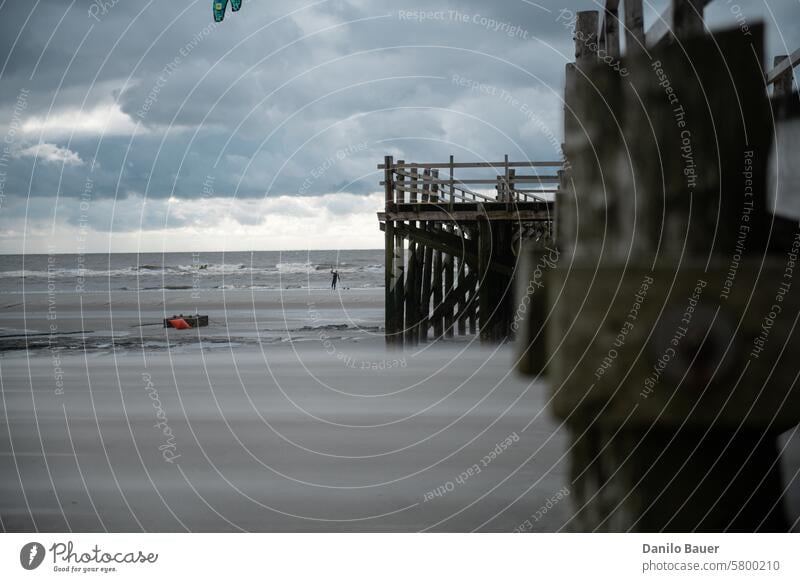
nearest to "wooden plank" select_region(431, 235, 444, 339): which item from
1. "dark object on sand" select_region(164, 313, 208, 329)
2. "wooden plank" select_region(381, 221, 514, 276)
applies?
"wooden plank" select_region(381, 221, 514, 276)

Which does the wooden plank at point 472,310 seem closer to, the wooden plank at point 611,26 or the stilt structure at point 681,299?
the wooden plank at point 611,26

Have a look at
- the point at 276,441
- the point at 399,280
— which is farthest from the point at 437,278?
the point at 276,441

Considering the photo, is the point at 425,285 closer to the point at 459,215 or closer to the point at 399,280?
the point at 399,280

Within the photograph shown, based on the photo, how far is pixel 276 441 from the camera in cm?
768

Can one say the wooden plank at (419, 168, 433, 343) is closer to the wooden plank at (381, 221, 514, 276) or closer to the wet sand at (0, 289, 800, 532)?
the wooden plank at (381, 221, 514, 276)

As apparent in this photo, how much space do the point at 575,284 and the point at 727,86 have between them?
692mm

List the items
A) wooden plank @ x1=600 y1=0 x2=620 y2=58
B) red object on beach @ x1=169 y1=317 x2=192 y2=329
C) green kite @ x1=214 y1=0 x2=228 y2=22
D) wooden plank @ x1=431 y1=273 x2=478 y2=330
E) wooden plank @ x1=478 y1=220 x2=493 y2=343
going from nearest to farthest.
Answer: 1. wooden plank @ x1=600 y1=0 x2=620 y2=58
2. green kite @ x1=214 y1=0 x2=228 y2=22
3. wooden plank @ x1=478 y1=220 x2=493 y2=343
4. wooden plank @ x1=431 y1=273 x2=478 y2=330
5. red object on beach @ x1=169 y1=317 x2=192 y2=329

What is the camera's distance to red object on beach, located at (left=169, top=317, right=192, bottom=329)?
19234mm

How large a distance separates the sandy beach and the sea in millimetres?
27494

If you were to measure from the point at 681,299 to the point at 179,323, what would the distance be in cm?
Result: 1789

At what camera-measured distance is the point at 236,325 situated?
70.3 feet

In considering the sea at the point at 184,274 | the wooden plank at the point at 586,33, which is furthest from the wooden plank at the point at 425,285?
the sea at the point at 184,274

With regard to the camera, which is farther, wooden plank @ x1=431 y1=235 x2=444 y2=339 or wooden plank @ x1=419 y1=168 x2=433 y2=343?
wooden plank @ x1=431 y1=235 x2=444 y2=339
